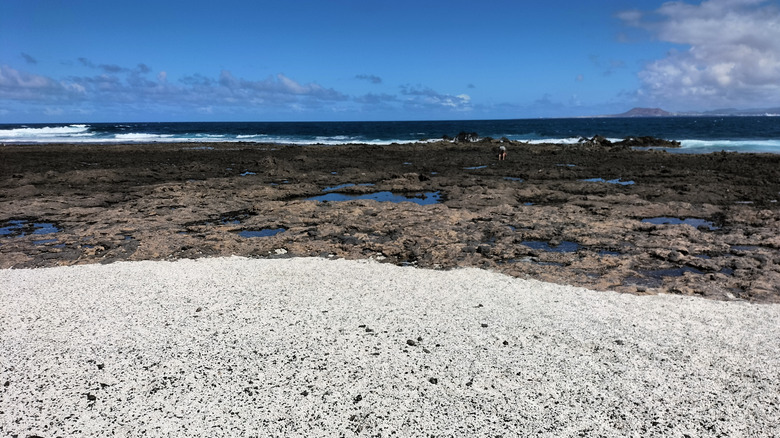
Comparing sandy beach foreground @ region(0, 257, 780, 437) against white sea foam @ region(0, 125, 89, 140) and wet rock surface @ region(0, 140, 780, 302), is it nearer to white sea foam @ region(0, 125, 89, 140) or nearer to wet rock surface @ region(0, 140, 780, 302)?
wet rock surface @ region(0, 140, 780, 302)

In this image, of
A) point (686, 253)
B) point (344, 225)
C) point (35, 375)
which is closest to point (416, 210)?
point (344, 225)

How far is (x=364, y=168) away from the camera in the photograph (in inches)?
739

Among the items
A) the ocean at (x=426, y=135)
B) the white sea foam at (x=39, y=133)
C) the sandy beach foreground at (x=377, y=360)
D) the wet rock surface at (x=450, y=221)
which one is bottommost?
the sandy beach foreground at (x=377, y=360)

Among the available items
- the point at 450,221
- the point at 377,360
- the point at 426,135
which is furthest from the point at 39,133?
the point at 377,360

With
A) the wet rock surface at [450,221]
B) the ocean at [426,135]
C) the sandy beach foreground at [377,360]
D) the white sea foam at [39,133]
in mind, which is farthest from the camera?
the white sea foam at [39,133]

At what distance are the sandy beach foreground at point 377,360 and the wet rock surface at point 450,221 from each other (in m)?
1.16

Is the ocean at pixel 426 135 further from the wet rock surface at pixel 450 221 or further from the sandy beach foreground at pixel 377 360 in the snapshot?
the sandy beach foreground at pixel 377 360

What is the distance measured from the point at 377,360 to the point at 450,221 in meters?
5.47

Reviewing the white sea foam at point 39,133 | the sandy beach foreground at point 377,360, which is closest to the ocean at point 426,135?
the white sea foam at point 39,133

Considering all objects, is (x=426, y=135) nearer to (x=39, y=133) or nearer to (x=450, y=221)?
(x=450, y=221)

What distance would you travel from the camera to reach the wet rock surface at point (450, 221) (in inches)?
276

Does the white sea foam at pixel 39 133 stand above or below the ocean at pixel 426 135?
above

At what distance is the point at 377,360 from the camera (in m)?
4.34

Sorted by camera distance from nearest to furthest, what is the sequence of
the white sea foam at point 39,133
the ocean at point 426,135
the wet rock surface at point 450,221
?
the wet rock surface at point 450,221
the ocean at point 426,135
the white sea foam at point 39,133
